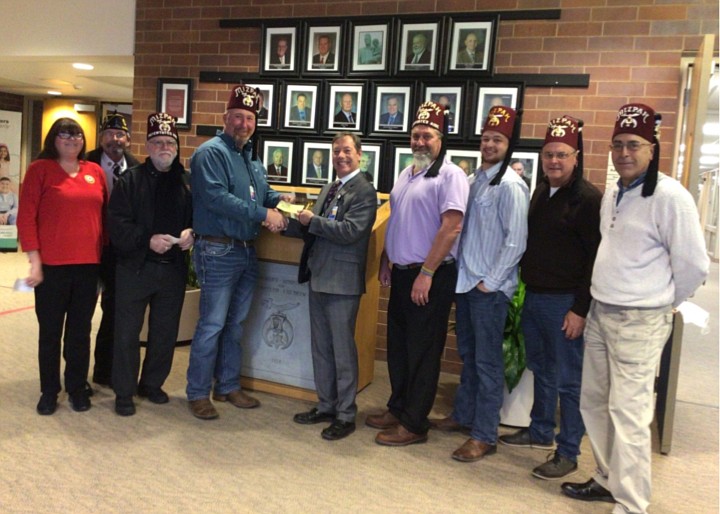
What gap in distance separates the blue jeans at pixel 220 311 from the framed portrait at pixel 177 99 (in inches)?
83.4

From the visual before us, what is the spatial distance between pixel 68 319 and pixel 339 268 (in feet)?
5.05

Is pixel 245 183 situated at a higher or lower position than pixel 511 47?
lower

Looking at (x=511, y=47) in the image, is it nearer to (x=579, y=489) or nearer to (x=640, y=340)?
(x=640, y=340)

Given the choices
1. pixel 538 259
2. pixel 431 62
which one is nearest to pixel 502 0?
pixel 431 62

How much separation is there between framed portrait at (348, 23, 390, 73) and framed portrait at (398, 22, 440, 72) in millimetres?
122

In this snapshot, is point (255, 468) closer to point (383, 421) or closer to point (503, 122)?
point (383, 421)

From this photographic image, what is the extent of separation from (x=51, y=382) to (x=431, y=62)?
3249mm

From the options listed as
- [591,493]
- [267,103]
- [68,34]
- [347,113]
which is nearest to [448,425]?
[591,493]

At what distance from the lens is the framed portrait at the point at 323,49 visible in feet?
15.6

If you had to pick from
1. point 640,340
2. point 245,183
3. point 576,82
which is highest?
point 576,82

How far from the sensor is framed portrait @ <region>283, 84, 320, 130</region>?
4.86 metres

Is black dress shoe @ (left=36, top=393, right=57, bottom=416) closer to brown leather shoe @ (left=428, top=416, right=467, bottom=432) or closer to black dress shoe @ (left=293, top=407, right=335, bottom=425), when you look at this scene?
black dress shoe @ (left=293, top=407, right=335, bottom=425)

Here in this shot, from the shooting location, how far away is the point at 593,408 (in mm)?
2760

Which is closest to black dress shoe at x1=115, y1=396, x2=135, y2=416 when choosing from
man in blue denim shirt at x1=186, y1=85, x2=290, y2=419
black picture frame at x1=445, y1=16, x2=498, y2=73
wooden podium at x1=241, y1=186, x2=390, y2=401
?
man in blue denim shirt at x1=186, y1=85, x2=290, y2=419
